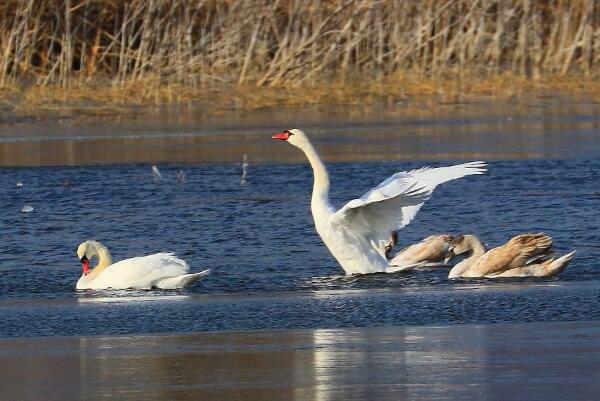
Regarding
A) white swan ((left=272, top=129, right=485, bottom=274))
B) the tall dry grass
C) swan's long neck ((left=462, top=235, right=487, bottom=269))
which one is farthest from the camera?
the tall dry grass

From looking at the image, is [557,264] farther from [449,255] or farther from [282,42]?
[282,42]

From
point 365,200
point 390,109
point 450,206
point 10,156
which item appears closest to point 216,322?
point 365,200

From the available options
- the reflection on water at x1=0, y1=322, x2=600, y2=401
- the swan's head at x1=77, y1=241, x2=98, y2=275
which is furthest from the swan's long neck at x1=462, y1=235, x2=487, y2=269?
the swan's head at x1=77, y1=241, x2=98, y2=275

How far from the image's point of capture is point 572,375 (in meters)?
6.52

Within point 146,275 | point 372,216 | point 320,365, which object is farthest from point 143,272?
point 320,365

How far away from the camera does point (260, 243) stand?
37.9ft

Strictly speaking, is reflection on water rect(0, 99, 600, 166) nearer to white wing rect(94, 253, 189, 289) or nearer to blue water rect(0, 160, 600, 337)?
blue water rect(0, 160, 600, 337)

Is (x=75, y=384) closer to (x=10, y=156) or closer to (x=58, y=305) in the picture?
(x=58, y=305)

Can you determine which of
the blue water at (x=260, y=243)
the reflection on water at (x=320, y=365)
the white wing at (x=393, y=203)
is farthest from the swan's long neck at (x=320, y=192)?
the reflection on water at (x=320, y=365)

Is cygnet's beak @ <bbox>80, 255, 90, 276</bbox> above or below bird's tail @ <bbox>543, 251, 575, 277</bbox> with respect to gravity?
below

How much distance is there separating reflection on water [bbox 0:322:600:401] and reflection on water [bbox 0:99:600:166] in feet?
29.4

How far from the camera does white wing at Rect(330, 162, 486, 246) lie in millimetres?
10312

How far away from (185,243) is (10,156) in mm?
6859

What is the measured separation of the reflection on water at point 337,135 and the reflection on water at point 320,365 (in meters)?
8.96
